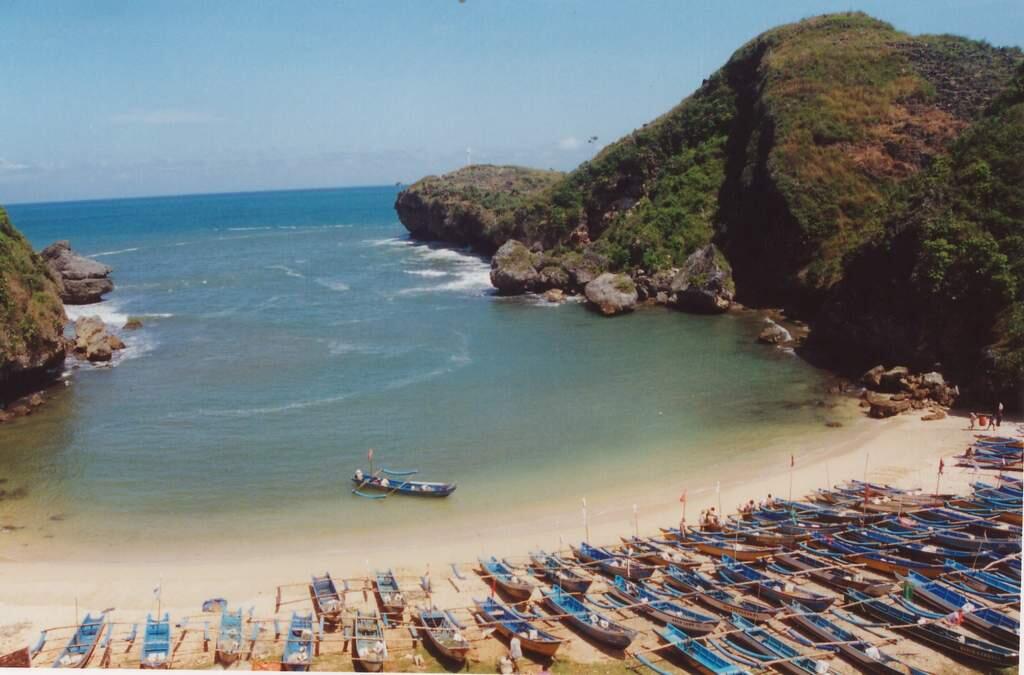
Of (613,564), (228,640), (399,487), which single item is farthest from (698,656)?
(399,487)

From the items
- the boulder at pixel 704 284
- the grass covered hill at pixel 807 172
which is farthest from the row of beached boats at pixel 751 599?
the boulder at pixel 704 284

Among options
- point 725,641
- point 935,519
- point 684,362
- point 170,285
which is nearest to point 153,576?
point 725,641

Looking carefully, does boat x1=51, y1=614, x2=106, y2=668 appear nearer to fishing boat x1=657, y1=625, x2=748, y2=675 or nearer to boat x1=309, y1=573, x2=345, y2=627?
boat x1=309, y1=573, x2=345, y2=627

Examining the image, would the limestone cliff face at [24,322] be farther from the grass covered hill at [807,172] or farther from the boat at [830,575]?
the grass covered hill at [807,172]

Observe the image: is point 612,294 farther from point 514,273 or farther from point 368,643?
point 368,643

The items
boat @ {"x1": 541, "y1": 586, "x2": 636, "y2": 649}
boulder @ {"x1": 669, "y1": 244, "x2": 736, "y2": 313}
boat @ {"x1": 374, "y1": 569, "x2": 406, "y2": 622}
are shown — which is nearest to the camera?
boat @ {"x1": 541, "y1": 586, "x2": 636, "y2": 649}

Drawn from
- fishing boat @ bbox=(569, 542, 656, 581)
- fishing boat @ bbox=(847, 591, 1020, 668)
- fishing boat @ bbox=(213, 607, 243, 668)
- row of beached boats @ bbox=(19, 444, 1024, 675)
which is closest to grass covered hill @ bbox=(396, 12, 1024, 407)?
row of beached boats @ bbox=(19, 444, 1024, 675)
